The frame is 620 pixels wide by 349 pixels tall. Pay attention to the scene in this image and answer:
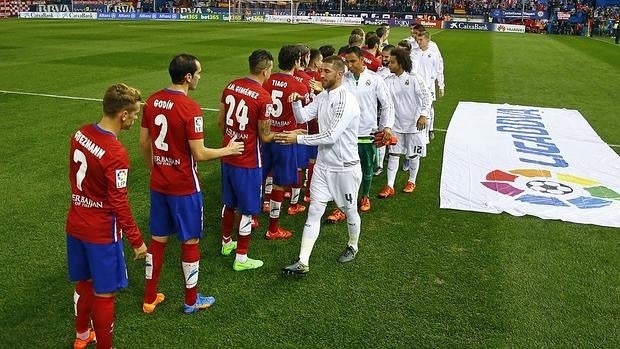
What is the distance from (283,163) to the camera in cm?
677

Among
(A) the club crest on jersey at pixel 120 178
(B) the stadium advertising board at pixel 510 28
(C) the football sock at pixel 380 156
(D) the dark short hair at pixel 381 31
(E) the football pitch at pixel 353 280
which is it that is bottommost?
(E) the football pitch at pixel 353 280

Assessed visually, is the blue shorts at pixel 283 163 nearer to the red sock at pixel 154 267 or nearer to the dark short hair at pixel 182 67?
the red sock at pixel 154 267

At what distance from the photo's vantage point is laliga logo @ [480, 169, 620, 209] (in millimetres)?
8078

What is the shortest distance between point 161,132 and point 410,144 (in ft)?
15.9

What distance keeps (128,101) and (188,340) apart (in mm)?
2112

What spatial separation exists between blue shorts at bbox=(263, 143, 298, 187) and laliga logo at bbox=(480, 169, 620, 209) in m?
3.61

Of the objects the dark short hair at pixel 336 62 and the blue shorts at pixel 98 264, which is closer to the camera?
the blue shorts at pixel 98 264

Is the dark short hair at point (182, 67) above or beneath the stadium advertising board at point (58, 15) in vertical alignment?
beneath

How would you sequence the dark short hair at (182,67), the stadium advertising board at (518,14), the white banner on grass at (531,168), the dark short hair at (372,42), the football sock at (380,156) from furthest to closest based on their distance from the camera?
the stadium advertising board at (518,14), the dark short hair at (372,42), the football sock at (380,156), the white banner on grass at (531,168), the dark short hair at (182,67)

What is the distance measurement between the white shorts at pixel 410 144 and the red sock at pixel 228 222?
323cm

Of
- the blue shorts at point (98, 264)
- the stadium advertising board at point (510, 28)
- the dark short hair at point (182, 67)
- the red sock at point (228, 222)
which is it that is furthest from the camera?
the stadium advertising board at point (510, 28)

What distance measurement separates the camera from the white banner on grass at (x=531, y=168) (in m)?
7.89

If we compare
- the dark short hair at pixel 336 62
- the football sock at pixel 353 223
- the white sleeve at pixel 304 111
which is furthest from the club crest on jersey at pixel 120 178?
the football sock at pixel 353 223

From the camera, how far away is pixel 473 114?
14227mm
